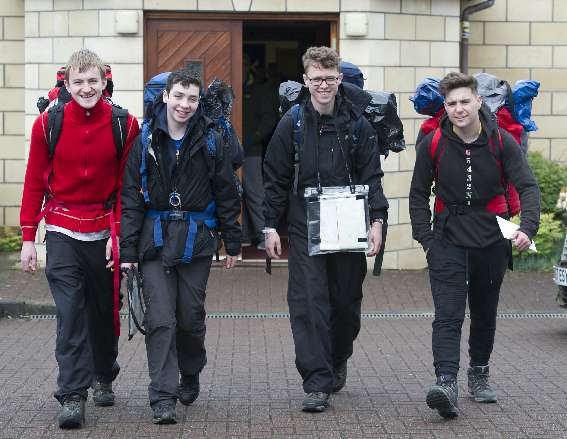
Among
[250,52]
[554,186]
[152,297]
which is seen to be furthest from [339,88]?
[250,52]

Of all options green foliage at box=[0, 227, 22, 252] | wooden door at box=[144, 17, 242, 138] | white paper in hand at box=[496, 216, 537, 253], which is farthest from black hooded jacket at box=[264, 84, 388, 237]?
green foliage at box=[0, 227, 22, 252]

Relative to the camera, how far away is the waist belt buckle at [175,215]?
6.77 m

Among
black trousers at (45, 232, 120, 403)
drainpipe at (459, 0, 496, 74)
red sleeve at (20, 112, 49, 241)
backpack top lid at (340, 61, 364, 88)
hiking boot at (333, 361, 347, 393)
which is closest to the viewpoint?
black trousers at (45, 232, 120, 403)

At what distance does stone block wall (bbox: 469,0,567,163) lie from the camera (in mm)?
14930

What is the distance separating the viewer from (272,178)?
7.07 m

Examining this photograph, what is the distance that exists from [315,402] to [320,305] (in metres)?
0.54

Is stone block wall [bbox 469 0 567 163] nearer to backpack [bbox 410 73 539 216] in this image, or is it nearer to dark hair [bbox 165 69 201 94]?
backpack [bbox 410 73 539 216]

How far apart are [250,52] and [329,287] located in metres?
10.1

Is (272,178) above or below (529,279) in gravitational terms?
above

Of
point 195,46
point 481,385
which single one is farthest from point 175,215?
point 195,46

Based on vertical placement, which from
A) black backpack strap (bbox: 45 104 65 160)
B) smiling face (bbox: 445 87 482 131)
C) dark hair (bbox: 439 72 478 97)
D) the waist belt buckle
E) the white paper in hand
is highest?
dark hair (bbox: 439 72 478 97)

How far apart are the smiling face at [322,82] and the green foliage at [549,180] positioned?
7.73m

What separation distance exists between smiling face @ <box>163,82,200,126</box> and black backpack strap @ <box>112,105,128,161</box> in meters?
0.27

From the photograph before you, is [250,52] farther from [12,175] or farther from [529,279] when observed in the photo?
[529,279]
